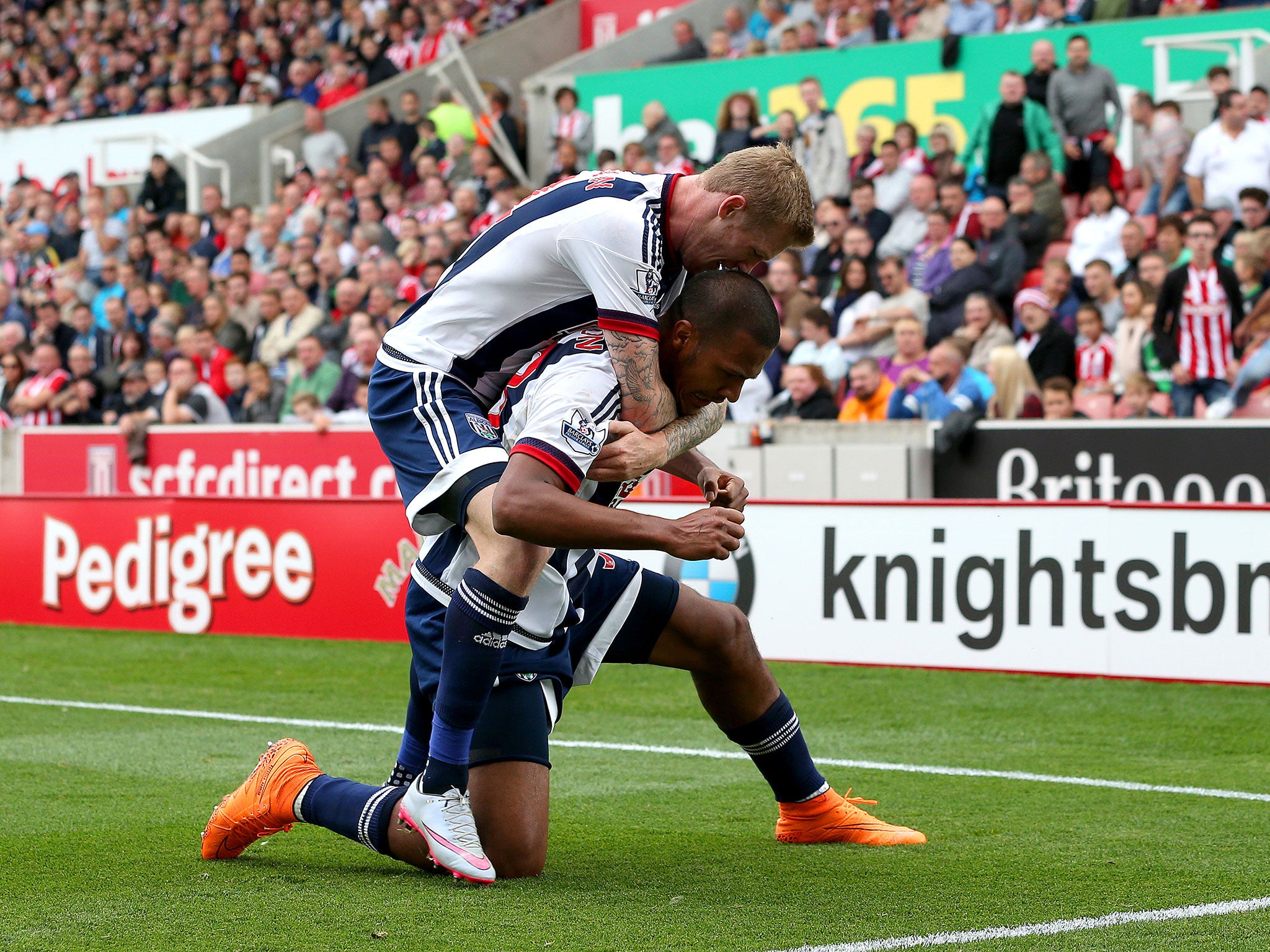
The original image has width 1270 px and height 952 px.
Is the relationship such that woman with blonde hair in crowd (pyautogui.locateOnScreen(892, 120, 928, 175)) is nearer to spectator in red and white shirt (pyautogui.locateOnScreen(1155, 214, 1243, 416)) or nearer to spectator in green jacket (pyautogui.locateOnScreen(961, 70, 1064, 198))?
spectator in green jacket (pyautogui.locateOnScreen(961, 70, 1064, 198))

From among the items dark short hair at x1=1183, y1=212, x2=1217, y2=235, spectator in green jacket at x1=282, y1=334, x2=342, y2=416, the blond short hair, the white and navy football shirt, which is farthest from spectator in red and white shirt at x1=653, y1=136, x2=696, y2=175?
the blond short hair

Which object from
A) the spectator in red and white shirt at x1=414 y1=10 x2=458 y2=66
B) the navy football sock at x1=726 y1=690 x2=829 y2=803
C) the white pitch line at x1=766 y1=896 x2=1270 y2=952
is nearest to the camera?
the white pitch line at x1=766 y1=896 x2=1270 y2=952

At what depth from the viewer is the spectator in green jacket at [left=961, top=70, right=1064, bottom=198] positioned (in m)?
15.0

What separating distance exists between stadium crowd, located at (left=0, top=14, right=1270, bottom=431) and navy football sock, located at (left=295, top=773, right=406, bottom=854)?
26.9ft

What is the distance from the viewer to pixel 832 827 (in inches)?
206

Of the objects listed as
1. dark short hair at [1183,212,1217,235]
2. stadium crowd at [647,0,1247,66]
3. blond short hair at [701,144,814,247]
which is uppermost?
stadium crowd at [647,0,1247,66]

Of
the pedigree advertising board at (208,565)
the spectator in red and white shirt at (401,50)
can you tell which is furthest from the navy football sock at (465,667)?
the spectator in red and white shirt at (401,50)

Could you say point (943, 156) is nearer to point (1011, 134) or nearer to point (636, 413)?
point (1011, 134)

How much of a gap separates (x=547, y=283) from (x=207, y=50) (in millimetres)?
22716

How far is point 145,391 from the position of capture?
17.4m

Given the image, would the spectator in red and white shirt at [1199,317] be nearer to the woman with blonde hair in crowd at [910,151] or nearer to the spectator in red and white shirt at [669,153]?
the woman with blonde hair in crowd at [910,151]

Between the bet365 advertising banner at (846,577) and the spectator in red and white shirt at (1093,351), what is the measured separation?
3.89 meters

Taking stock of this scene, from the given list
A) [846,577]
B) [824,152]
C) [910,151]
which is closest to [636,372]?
[846,577]

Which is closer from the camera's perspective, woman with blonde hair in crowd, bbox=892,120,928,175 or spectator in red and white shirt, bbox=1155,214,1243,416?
spectator in red and white shirt, bbox=1155,214,1243,416
